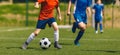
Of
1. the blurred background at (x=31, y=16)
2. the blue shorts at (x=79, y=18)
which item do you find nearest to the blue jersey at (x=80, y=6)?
the blue shorts at (x=79, y=18)

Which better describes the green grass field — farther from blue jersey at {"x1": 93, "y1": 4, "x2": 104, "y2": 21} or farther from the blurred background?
the blurred background

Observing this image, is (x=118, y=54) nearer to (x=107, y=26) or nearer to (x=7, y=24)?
(x=107, y=26)

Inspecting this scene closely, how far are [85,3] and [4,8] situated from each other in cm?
3207

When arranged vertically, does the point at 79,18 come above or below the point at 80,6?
below

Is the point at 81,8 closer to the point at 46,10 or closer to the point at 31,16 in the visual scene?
the point at 46,10

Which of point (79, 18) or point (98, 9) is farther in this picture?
point (98, 9)

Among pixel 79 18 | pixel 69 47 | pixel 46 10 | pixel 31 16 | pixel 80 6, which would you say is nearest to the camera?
pixel 46 10

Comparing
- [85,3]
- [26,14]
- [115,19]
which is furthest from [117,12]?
[85,3]

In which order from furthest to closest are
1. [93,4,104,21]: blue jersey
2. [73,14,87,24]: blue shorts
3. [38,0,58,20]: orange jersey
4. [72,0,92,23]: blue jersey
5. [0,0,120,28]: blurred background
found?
[0,0,120,28]: blurred background
[93,4,104,21]: blue jersey
[72,0,92,23]: blue jersey
[73,14,87,24]: blue shorts
[38,0,58,20]: orange jersey

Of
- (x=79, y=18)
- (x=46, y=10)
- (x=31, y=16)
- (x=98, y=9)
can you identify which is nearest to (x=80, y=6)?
(x=79, y=18)

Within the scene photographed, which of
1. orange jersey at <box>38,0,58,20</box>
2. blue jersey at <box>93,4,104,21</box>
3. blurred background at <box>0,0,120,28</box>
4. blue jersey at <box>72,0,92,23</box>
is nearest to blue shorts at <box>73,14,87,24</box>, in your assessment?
blue jersey at <box>72,0,92,23</box>

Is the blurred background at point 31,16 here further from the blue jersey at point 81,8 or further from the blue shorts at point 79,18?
the blue shorts at point 79,18

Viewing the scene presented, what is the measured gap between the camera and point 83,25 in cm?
1468

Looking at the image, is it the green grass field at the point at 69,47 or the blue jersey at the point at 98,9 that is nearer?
the green grass field at the point at 69,47
